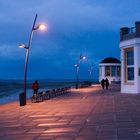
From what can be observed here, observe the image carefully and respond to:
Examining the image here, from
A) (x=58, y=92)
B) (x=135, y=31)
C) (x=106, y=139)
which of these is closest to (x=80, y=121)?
(x=106, y=139)

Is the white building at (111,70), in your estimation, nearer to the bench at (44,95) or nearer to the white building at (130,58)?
the bench at (44,95)

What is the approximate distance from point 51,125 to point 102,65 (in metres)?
71.7

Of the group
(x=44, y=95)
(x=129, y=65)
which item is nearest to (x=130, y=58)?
(x=129, y=65)

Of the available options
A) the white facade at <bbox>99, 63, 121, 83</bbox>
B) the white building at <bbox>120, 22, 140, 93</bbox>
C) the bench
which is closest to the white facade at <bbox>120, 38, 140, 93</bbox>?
the white building at <bbox>120, 22, 140, 93</bbox>

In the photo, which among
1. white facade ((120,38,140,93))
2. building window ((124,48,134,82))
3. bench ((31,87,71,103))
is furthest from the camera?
building window ((124,48,134,82))

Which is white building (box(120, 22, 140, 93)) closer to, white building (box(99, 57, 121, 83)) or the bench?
the bench

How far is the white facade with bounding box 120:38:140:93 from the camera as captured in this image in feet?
124

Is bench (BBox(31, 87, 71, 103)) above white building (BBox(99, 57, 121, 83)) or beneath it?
beneath

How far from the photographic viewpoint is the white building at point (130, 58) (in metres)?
37.8

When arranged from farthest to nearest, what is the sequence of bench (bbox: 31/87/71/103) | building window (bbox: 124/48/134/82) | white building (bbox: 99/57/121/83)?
1. white building (bbox: 99/57/121/83)
2. building window (bbox: 124/48/134/82)
3. bench (bbox: 31/87/71/103)

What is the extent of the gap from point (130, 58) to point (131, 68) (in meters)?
1.01

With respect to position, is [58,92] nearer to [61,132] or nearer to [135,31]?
[135,31]

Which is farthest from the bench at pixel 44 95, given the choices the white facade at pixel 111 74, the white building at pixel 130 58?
the white facade at pixel 111 74

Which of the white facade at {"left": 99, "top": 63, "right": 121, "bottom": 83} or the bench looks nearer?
the bench
